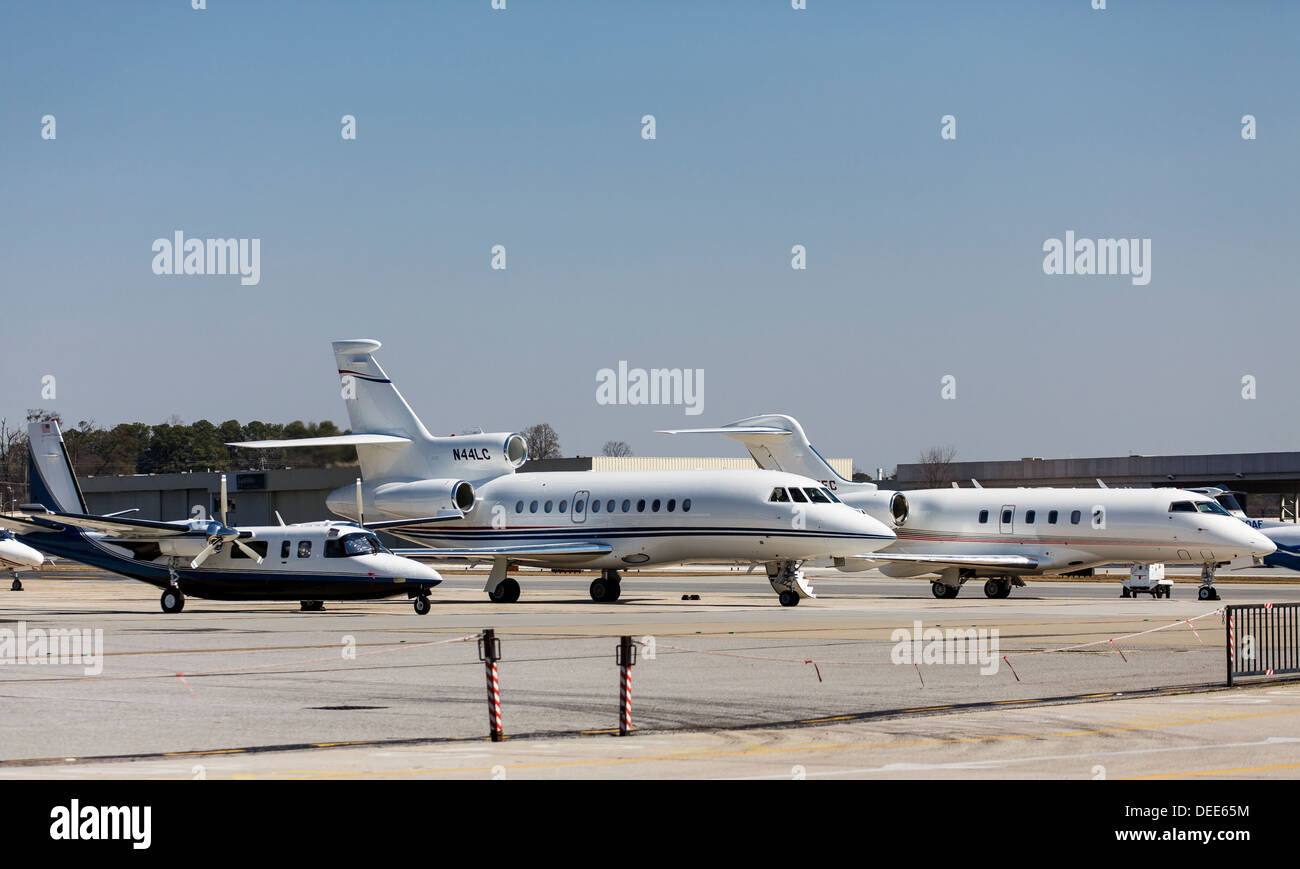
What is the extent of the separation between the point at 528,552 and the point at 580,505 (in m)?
2.17

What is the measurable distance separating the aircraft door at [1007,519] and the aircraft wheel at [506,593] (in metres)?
15.5

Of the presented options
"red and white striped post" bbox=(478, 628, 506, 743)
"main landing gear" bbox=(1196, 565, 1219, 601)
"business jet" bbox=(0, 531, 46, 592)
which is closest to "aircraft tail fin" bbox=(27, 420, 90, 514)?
"business jet" bbox=(0, 531, 46, 592)

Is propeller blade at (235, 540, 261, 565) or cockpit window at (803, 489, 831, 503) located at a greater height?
cockpit window at (803, 489, 831, 503)

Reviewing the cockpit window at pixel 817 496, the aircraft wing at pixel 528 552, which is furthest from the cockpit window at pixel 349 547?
the cockpit window at pixel 817 496

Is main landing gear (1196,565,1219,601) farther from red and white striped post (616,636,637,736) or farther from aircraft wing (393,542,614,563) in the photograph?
red and white striped post (616,636,637,736)

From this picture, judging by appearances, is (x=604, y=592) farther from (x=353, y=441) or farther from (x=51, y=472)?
(x=51, y=472)

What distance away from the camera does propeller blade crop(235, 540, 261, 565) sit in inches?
1441

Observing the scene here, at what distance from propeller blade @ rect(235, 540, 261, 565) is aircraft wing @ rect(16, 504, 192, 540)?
1.31 m

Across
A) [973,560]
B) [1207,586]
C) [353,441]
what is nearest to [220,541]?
[353,441]

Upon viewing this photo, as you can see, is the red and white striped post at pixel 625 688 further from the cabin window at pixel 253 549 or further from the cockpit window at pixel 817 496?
the cockpit window at pixel 817 496
